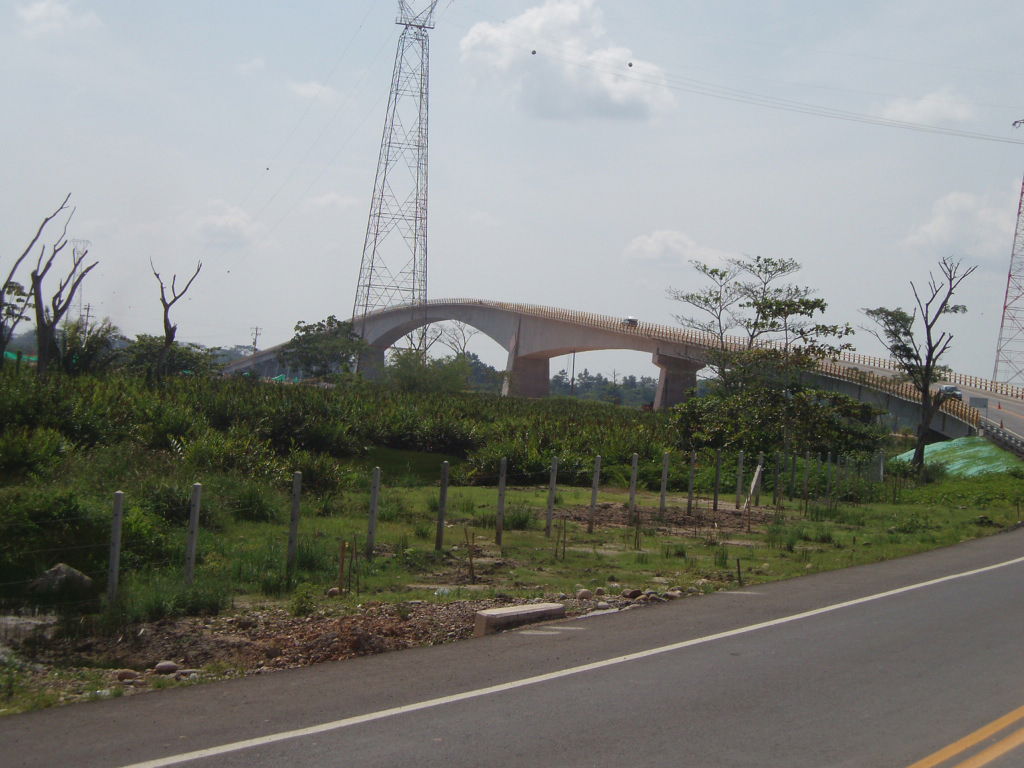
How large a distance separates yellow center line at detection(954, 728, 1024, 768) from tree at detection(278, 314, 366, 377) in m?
80.0

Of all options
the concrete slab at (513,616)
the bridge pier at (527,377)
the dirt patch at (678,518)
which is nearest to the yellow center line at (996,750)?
the concrete slab at (513,616)

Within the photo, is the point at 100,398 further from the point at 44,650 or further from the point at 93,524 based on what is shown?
the point at 44,650

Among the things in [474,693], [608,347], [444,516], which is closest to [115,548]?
[474,693]

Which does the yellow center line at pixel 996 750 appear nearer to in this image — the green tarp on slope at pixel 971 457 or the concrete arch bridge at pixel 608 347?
the green tarp on slope at pixel 971 457

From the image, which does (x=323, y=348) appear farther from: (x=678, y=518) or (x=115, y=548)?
(x=115, y=548)

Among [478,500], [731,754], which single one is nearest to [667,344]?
[478,500]

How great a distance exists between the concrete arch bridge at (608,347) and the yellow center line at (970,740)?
37166 mm

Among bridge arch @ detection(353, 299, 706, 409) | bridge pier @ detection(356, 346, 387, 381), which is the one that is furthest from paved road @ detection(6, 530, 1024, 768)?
bridge pier @ detection(356, 346, 387, 381)

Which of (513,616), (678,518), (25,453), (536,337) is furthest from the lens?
(536,337)

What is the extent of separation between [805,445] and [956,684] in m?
19.4

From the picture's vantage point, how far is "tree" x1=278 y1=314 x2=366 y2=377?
85250 mm

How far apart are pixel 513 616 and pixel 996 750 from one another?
4924mm

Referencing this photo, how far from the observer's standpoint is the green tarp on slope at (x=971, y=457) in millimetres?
35875

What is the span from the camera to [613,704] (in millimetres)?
7059
